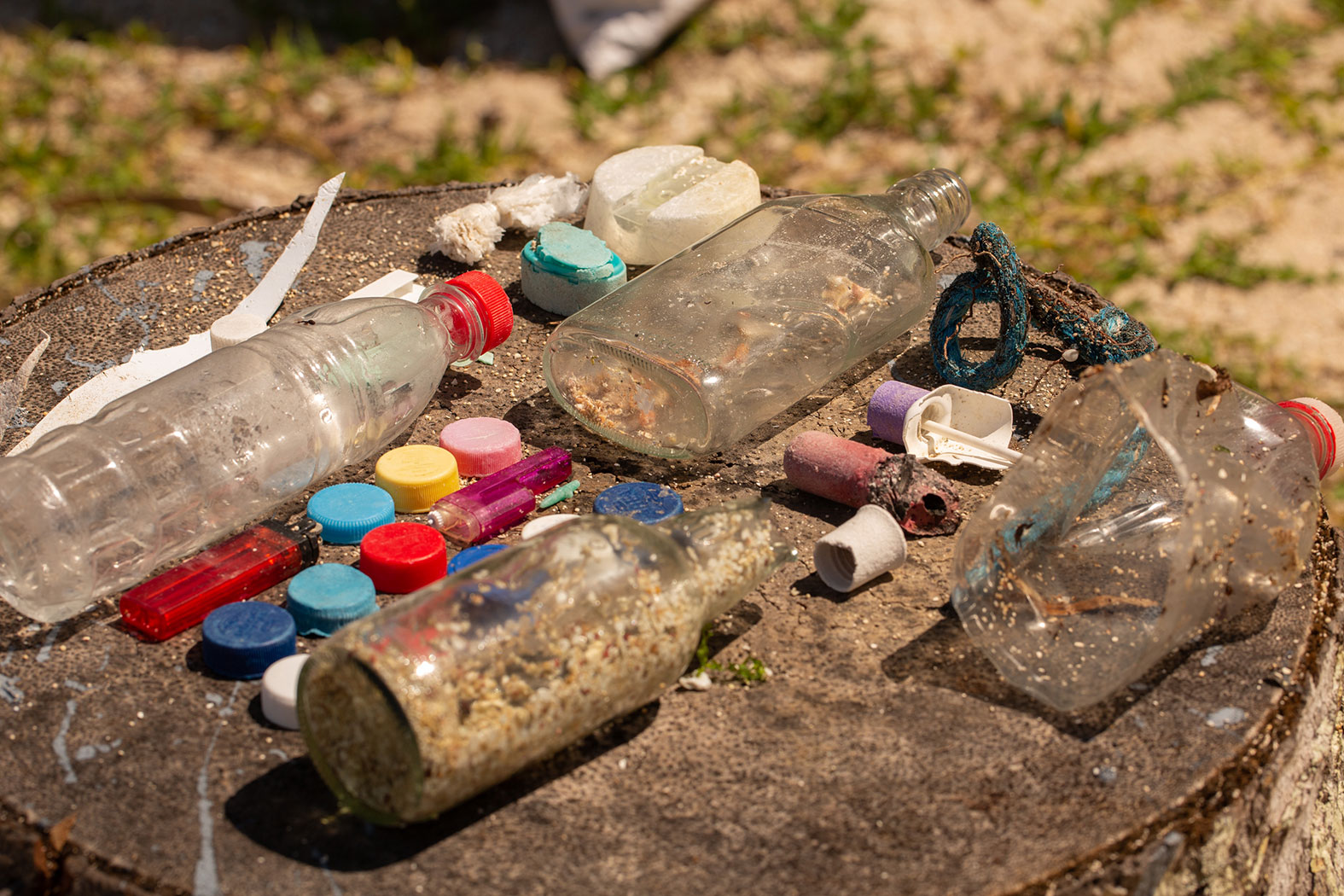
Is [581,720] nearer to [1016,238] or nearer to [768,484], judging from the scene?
[768,484]

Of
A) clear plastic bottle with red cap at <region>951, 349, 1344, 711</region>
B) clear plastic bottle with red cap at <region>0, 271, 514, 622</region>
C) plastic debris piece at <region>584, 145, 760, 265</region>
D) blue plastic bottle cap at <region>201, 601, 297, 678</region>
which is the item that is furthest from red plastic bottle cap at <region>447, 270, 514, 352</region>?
clear plastic bottle with red cap at <region>951, 349, 1344, 711</region>

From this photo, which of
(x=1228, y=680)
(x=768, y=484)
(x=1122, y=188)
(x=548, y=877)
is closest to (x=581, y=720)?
(x=548, y=877)

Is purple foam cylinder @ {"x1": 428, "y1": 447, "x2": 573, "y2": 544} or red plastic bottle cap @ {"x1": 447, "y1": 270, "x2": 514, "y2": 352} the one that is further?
red plastic bottle cap @ {"x1": 447, "y1": 270, "x2": 514, "y2": 352}

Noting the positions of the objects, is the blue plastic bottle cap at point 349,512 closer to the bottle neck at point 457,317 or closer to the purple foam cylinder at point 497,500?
the purple foam cylinder at point 497,500

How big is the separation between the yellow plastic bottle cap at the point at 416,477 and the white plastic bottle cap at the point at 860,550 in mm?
516

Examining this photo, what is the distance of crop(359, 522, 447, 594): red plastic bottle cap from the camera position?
57.5 inches

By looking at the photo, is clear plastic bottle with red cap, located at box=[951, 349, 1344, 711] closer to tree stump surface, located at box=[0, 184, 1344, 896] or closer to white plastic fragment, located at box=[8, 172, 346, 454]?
tree stump surface, located at box=[0, 184, 1344, 896]

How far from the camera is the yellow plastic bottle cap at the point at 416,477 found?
5.32 feet

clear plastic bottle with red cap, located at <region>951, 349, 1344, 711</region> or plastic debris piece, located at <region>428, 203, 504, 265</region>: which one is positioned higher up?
plastic debris piece, located at <region>428, 203, 504, 265</region>

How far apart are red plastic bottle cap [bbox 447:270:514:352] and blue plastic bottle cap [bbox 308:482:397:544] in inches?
14.3

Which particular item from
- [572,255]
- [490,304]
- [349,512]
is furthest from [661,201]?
[349,512]

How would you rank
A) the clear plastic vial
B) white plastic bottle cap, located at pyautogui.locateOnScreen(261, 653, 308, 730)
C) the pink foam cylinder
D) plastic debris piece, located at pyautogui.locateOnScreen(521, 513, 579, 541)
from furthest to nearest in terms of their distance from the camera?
the clear plastic vial, the pink foam cylinder, plastic debris piece, located at pyautogui.locateOnScreen(521, 513, 579, 541), white plastic bottle cap, located at pyautogui.locateOnScreen(261, 653, 308, 730)

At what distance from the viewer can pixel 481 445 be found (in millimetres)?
1711

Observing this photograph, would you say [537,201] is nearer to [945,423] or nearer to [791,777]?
[945,423]
